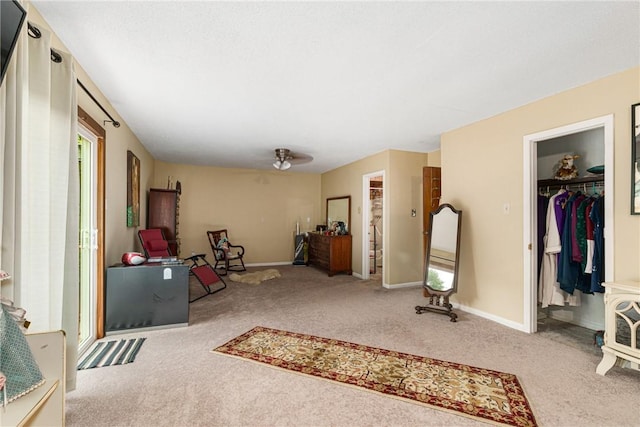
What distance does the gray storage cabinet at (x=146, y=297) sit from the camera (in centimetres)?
286

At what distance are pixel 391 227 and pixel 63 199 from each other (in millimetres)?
4192

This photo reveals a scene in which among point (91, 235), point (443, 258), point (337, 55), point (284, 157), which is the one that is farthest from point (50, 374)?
point (284, 157)

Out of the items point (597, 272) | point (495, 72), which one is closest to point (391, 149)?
point (495, 72)

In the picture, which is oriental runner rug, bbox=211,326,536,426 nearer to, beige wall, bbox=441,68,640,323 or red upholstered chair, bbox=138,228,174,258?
beige wall, bbox=441,68,640,323

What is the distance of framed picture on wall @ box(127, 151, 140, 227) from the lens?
3680 mm

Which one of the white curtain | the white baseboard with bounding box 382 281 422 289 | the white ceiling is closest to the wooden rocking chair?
the white ceiling

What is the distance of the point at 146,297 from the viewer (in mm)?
2947

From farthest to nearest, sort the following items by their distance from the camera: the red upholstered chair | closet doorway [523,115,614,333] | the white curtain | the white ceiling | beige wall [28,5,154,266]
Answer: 1. the red upholstered chair
2. beige wall [28,5,154,266]
3. closet doorway [523,115,614,333]
4. the white ceiling
5. the white curtain

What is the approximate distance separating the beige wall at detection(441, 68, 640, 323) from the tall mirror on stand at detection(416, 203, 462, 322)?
8.0 inches

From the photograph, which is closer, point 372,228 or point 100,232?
point 100,232

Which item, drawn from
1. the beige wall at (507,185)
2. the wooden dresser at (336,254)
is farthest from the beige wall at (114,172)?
the beige wall at (507,185)

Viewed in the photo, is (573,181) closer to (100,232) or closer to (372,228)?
(372,228)

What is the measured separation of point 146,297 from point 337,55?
289cm

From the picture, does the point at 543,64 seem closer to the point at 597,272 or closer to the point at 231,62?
the point at 597,272
